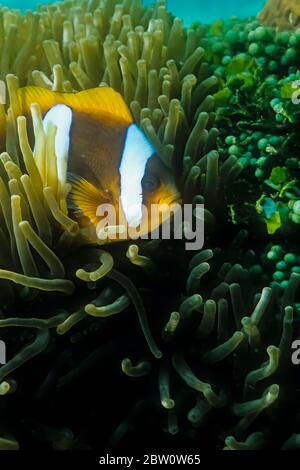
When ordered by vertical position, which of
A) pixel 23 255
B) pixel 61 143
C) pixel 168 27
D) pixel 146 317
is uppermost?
pixel 168 27

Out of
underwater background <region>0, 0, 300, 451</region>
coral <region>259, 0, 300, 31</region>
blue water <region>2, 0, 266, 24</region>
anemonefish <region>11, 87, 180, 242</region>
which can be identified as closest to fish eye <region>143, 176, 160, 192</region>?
anemonefish <region>11, 87, 180, 242</region>

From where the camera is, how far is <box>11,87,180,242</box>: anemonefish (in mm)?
982

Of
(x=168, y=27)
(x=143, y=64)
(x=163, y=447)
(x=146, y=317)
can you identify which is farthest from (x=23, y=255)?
(x=168, y=27)

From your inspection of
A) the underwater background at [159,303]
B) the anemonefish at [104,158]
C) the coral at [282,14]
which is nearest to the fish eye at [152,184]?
the anemonefish at [104,158]

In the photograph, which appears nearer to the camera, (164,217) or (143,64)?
(164,217)

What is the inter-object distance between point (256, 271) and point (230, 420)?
1.13 feet

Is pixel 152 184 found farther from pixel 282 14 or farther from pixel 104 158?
pixel 282 14

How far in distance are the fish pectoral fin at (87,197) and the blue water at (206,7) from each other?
8.05 m

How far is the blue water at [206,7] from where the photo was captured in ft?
28.0

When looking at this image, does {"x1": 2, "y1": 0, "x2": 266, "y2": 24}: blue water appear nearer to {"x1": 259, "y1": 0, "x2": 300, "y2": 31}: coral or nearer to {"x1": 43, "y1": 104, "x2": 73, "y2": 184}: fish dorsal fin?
{"x1": 259, "y1": 0, "x2": 300, "y2": 31}: coral

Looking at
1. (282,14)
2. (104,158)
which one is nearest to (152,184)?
(104,158)

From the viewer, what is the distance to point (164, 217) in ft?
3.24

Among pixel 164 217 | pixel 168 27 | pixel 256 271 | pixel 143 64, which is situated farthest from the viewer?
pixel 168 27
